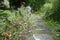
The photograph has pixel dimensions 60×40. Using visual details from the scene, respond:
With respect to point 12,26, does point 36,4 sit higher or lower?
lower

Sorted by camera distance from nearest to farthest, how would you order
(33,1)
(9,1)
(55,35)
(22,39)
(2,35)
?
(2,35)
(22,39)
(55,35)
(9,1)
(33,1)

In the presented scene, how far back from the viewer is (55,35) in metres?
9.79

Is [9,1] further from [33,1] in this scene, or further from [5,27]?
[5,27]

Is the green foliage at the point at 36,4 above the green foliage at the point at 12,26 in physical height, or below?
below

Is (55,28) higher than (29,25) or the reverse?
the reverse

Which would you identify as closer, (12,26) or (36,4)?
(12,26)

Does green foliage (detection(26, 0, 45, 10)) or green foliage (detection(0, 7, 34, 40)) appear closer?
green foliage (detection(0, 7, 34, 40))

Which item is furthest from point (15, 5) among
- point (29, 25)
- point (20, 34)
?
point (20, 34)

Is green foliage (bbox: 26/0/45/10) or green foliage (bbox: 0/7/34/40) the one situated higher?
green foliage (bbox: 0/7/34/40)

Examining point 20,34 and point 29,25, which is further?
point 29,25

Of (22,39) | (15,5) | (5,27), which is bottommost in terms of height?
(15,5)

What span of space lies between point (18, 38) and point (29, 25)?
1.32 meters

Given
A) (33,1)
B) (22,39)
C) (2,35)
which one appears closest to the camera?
(2,35)

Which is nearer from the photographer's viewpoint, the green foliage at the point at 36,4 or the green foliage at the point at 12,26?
the green foliage at the point at 12,26
